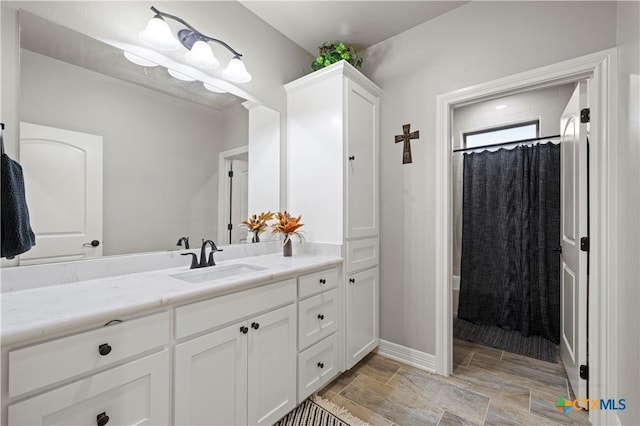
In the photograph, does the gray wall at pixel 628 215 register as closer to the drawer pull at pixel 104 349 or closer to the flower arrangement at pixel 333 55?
the flower arrangement at pixel 333 55

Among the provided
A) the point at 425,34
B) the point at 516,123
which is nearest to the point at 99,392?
the point at 425,34

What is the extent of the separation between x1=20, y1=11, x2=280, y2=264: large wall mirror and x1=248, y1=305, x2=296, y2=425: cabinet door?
71cm

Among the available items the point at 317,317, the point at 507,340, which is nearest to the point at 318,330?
the point at 317,317

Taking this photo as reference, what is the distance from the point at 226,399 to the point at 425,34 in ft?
8.75

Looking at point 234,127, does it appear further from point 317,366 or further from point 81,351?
point 317,366

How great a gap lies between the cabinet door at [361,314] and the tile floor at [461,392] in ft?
0.51

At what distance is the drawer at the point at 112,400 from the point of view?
82cm

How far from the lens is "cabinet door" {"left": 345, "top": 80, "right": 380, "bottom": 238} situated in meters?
2.03

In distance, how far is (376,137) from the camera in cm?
235

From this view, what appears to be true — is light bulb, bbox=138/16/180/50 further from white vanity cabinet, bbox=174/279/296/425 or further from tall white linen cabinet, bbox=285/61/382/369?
white vanity cabinet, bbox=174/279/296/425

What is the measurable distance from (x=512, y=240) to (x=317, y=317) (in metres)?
2.28

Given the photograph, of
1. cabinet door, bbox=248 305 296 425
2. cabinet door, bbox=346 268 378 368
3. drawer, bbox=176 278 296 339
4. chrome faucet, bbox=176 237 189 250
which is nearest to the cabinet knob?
drawer, bbox=176 278 296 339

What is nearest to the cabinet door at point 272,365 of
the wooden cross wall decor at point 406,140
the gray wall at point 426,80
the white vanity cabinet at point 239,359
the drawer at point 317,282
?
the white vanity cabinet at point 239,359

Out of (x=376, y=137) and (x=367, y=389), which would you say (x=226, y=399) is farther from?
(x=376, y=137)
